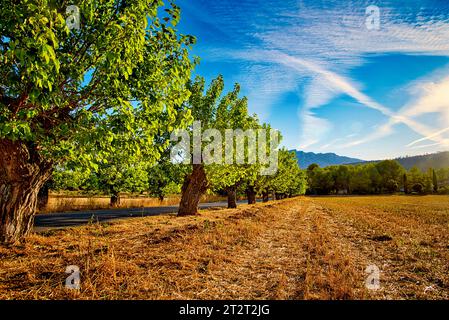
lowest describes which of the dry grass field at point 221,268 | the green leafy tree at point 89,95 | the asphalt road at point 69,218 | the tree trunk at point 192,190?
the asphalt road at point 69,218

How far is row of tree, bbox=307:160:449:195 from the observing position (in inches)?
5350

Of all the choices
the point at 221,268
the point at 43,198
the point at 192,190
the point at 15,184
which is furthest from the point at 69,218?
the point at 221,268

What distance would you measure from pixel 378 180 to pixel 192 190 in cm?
14899

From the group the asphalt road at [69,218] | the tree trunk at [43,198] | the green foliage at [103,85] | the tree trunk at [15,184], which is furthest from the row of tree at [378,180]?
the tree trunk at [15,184]

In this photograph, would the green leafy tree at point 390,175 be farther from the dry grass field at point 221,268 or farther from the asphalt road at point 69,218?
the dry grass field at point 221,268

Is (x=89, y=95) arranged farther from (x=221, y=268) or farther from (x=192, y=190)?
(x=192, y=190)

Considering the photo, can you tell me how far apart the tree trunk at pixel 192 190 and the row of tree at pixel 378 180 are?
14644 centimetres

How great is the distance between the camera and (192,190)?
2166 cm

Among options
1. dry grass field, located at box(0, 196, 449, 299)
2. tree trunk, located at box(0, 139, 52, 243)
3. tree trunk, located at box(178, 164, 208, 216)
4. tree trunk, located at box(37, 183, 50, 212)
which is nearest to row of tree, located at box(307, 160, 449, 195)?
tree trunk, located at box(178, 164, 208, 216)

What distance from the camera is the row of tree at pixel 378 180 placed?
13589cm

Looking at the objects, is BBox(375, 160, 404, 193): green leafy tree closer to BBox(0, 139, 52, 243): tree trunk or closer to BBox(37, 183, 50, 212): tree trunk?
BBox(37, 183, 50, 212): tree trunk

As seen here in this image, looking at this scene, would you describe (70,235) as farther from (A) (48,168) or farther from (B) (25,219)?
(A) (48,168)
